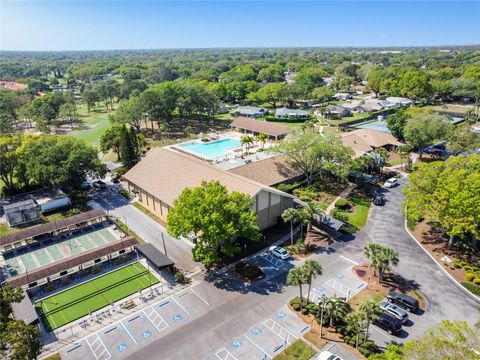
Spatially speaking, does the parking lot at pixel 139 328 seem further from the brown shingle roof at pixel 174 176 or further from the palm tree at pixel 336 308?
the brown shingle roof at pixel 174 176

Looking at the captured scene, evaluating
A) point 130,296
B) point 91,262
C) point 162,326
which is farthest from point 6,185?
point 162,326

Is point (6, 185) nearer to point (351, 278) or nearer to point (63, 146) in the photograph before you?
point (63, 146)

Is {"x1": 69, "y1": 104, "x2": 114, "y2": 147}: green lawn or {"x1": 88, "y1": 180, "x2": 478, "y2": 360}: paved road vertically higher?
{"x1": 69, "y1": 104, "x2": 114, "y2": 147}: green lawn

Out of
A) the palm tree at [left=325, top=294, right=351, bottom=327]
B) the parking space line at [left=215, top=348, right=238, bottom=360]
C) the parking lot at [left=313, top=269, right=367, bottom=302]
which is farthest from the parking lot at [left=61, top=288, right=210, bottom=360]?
the parking lot at [left=313, top=269, right=367, bottom=302]

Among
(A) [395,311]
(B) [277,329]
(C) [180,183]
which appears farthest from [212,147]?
(A) [395,311]

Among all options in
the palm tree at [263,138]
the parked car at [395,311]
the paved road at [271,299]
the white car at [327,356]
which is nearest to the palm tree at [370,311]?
the white car at [327,356]

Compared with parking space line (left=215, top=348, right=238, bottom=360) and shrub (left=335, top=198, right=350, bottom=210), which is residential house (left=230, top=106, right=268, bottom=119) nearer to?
shrub (left=335, top=198, right=350, bottom=210)
